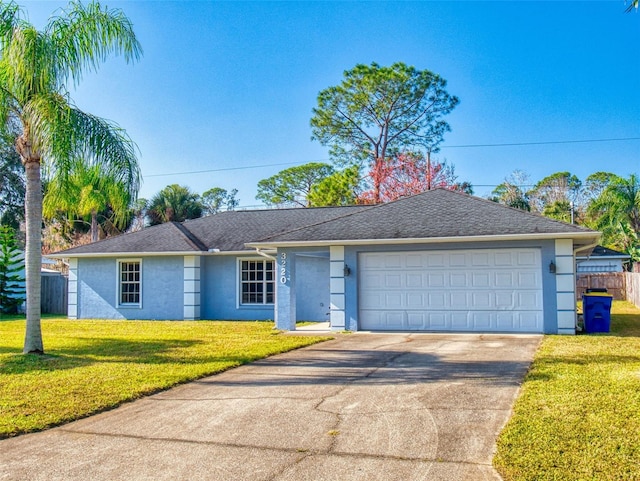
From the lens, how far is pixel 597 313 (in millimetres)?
13594

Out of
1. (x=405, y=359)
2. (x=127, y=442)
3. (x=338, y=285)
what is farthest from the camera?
(x=338, y=285)

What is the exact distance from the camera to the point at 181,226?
21234 millimetres

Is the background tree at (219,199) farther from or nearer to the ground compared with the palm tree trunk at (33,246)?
farther from the ground

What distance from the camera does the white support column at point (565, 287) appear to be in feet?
41.9

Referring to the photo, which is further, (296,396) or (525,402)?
(296,396)

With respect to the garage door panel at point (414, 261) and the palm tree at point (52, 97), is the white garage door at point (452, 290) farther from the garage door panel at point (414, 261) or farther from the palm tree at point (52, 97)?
the palm tree at point (52, 97)

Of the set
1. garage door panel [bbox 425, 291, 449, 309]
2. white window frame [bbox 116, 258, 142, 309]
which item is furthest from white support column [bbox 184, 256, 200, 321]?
garage door panel [bbox 425, 291, 449, 309]

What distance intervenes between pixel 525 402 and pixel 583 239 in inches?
328

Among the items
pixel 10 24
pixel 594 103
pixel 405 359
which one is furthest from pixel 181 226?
pixel 594 103

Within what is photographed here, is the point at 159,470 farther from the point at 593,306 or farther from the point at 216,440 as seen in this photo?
the point at 593,306

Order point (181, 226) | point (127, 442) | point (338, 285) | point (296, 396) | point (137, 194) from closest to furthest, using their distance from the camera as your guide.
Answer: point (127, 442) < point (296, 396) < point (137, 194) < point (338, 285) < point (181, 226)

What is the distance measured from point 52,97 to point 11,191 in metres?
33.8

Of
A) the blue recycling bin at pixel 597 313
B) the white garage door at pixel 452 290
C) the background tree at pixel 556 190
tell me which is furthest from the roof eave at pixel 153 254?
the background tree at pixel 556 190

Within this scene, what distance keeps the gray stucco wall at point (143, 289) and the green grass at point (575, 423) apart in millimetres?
13040
